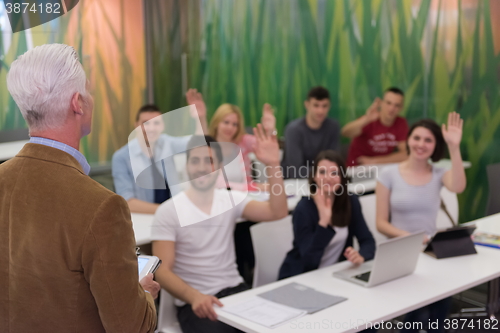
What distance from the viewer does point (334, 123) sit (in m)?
4.41

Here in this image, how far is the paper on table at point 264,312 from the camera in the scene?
185 centimetres

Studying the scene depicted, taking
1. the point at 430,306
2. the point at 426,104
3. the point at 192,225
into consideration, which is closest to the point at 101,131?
the point at 192,225

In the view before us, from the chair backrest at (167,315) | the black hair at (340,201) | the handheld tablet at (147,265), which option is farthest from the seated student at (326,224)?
the handheld tablet at (147,265)

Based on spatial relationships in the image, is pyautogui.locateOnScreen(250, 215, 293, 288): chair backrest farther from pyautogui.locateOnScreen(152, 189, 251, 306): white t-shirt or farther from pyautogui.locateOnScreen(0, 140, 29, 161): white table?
pyautogui.locateOnScreen(0, 140, 29, 161): white table

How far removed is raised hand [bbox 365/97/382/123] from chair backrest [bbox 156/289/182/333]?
2915 millimetres

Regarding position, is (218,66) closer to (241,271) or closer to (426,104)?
(426,104)

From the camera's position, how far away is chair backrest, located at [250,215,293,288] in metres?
2.60

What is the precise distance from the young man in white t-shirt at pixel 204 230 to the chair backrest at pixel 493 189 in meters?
1.49

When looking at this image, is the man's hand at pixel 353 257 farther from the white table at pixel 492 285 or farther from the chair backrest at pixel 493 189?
the chair backrest at pixel 493 189

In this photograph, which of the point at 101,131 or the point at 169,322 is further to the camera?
the point at 101,131

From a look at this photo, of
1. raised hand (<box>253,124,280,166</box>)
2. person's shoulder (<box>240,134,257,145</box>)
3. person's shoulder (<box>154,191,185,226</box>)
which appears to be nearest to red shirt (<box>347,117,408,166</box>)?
person's shoulder (<box>240,134,257,145</box>)

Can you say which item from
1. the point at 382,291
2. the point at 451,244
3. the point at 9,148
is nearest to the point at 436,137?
the point at 451,244

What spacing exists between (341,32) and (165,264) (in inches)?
133

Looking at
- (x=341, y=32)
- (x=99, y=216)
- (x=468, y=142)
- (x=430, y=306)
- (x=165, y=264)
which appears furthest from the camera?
(x=341, y=32)
